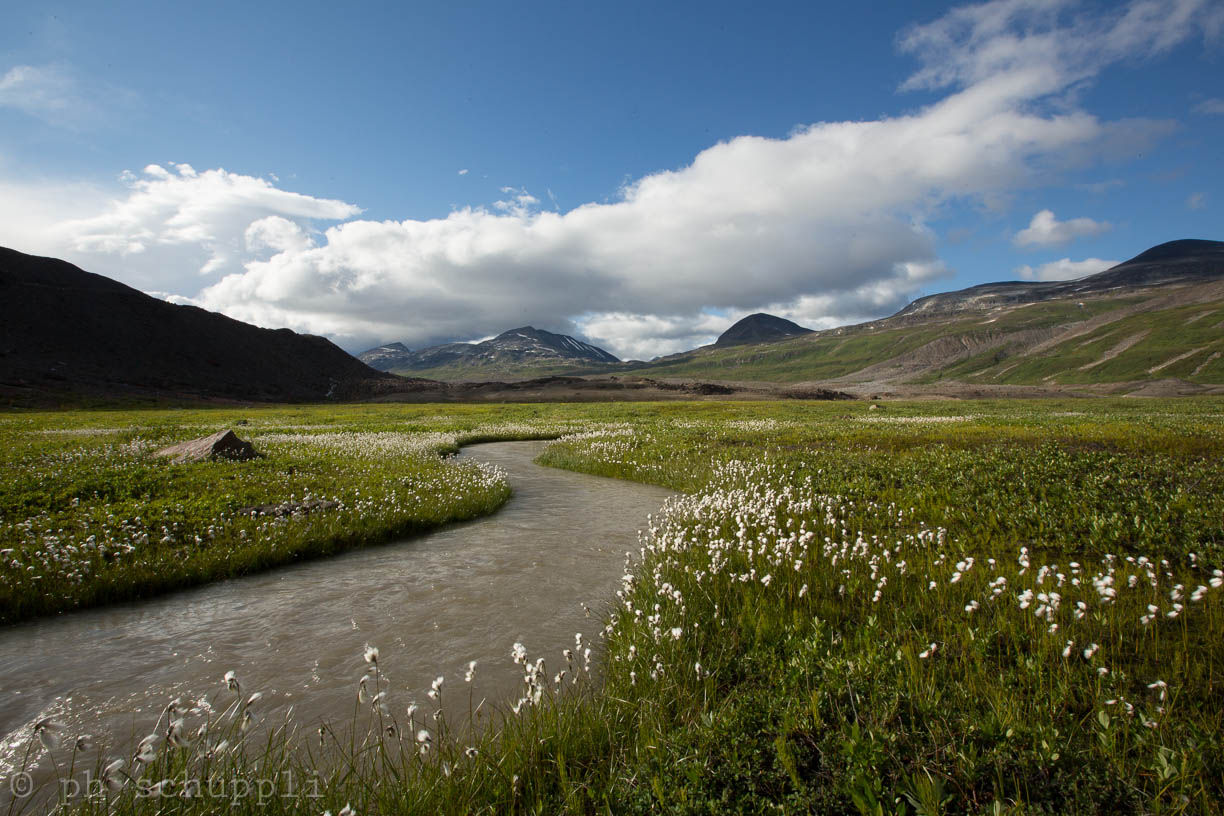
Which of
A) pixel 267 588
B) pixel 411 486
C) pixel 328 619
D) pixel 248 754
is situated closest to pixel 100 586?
pixel 267 588

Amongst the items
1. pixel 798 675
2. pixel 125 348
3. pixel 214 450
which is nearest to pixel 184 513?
pixel 214 450

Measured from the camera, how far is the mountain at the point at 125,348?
81.5 m

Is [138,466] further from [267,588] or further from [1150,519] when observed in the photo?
[1150,519]

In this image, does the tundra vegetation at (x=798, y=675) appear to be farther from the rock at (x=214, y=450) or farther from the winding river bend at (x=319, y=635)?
the rock at (x=214, y=450)

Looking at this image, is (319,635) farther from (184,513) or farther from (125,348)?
(125,348)

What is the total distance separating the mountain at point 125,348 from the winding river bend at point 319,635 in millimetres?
80936

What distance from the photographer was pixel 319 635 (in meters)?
6.79

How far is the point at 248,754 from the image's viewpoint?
451 centimetres

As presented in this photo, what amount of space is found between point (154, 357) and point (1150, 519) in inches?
5321

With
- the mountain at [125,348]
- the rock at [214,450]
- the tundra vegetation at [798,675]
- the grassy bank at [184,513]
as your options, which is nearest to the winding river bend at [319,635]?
the tundra vegetation at [798,675]

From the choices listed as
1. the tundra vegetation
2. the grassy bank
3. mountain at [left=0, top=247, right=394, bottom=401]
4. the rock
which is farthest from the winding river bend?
mountain at [left=0, top=247, right=394, bottom=401]

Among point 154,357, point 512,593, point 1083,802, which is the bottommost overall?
point 512,593

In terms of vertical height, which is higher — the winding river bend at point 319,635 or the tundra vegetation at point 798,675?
the tundra vegetation at point 798,675

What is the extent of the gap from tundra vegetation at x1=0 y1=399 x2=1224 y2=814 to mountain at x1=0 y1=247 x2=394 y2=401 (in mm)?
79857
